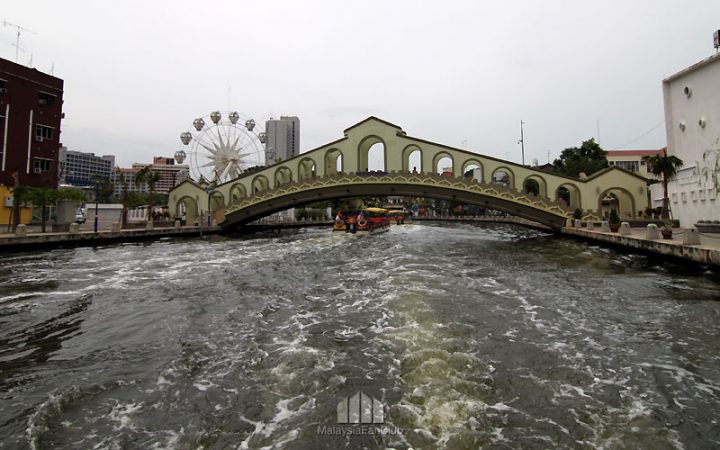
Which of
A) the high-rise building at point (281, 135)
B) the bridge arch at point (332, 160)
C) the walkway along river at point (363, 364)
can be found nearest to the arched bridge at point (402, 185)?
the bridge arch at point (332, 160)

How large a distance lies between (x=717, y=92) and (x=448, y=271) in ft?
93.4

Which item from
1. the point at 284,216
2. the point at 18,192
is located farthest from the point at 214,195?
the point at 284,216

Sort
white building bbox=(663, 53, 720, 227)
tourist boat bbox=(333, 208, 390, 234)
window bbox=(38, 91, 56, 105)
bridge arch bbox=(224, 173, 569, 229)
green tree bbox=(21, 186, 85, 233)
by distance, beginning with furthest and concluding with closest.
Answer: tourist boat bbox=(333, 208, 390, 234) → window bbox=(38, 91, 56, 105) → bridge arch bbox=(224, 173, 569, 229) → green tree bbox=(21, 186, 85, 233) → white building bbox=(663, 53, 720, 227)

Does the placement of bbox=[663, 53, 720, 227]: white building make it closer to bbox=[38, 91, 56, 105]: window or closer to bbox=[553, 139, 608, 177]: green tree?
bbox=[553, 139, 608, 177]: green tree

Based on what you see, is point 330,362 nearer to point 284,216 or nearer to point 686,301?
point 686,301

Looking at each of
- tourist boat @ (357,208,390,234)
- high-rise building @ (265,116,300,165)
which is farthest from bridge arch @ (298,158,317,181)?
high-rise building @ (265,116,300,165)

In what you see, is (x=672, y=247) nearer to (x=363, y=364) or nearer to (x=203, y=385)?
(x=363, y=364)

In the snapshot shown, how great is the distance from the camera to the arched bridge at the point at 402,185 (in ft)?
133

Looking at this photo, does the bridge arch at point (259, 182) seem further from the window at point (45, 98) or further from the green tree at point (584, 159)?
the green tree at point (584, 159)

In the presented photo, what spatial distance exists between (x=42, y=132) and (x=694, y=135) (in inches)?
2491

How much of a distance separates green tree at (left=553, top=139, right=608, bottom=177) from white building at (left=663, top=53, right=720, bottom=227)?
32.4 m

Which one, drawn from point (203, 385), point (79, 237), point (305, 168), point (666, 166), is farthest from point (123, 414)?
point (305, 168)

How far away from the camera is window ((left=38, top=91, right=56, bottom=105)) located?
41241 mm

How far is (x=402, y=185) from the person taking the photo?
4347 cm
